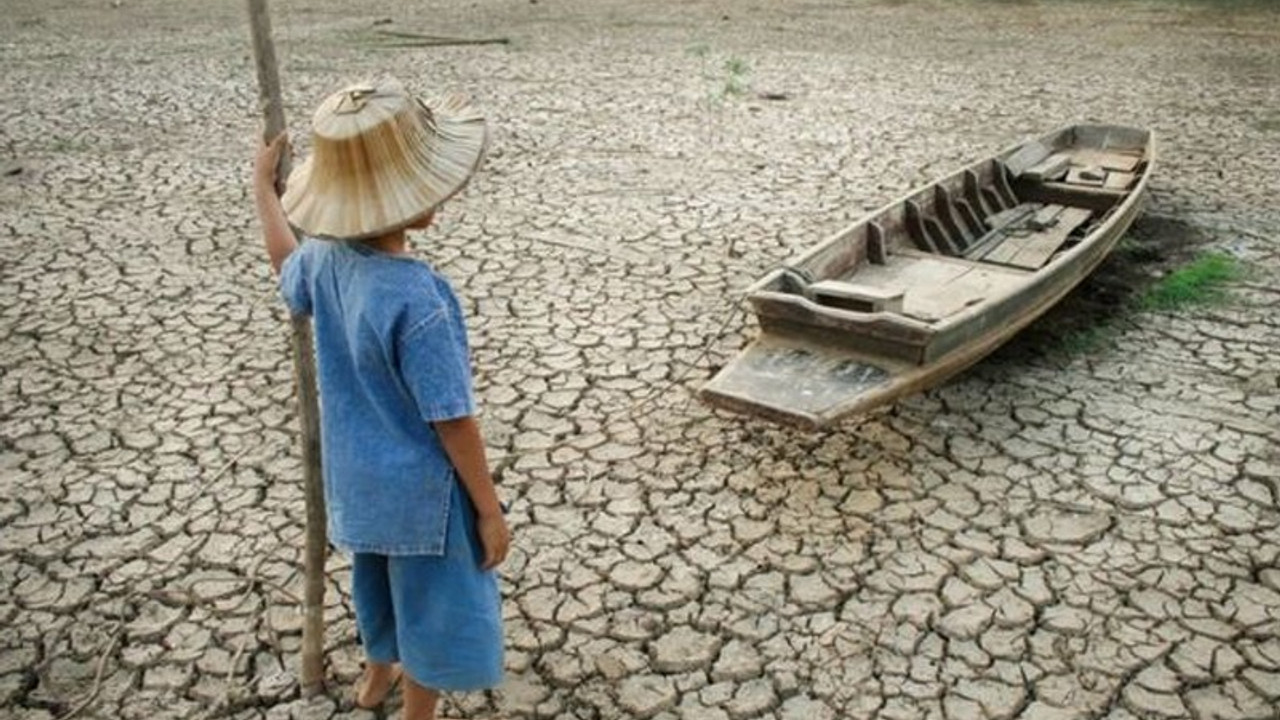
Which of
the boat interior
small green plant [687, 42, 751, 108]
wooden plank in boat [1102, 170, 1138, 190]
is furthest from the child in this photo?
small green plant [687, 42, 751, 108]

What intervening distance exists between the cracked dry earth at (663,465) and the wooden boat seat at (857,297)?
507 millimetres

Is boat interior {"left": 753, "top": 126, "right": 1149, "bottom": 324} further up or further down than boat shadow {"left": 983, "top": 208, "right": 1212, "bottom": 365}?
further up

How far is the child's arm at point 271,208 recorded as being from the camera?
2.47m

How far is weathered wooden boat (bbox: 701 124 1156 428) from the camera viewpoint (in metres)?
4.09

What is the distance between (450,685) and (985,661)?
5.78ft

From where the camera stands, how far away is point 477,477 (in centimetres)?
220

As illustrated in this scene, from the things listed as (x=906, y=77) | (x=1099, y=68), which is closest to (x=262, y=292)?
(x=906, y=77)

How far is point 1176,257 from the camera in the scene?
6402 millimetres

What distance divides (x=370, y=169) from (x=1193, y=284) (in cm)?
544

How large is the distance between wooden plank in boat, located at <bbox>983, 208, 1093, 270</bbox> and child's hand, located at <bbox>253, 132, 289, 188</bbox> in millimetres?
4477

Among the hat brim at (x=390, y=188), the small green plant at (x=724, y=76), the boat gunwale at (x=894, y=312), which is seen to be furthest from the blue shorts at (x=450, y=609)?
the small green plant at (x=724, y=76)

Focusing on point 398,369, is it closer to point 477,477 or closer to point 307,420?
point 477,477

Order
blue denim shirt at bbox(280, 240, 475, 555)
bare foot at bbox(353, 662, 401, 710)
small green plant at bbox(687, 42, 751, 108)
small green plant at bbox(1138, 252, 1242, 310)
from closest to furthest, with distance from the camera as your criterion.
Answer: blue denim shirt at bbox(280, 240, 475, 555)
bare foot at bbox(353, 662, 401, 710)
small green plant at bbox(1138, 252, 1242, 310)
small green plant at bbox(687, 42, 751, 108)

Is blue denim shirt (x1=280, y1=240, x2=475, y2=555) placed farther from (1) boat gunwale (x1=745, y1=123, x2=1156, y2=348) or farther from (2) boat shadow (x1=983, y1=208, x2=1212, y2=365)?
(2) boat shadow (x1=983, y1=208, x2=1212, y2=365)
